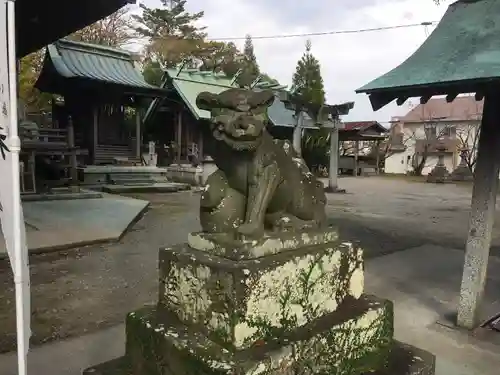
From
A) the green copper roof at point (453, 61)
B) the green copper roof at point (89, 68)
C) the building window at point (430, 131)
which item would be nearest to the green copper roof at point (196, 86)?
the green copper roof at point (89, 68)

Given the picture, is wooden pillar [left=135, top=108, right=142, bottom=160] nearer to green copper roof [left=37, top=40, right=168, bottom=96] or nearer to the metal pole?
green copper roof [left=37, top=40, right=168, bottom=96]

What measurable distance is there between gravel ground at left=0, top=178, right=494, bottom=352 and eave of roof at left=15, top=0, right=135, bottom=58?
3.71 m

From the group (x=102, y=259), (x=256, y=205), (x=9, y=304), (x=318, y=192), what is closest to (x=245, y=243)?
(x=256, y=205)

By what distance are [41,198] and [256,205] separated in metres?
9.85

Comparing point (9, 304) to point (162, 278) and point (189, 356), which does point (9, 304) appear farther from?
point (189, 356)

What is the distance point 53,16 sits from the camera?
7449 mm

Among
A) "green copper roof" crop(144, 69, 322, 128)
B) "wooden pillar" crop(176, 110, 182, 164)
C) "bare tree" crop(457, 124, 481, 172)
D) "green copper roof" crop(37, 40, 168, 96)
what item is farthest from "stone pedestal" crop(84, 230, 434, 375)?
"bare tree" crop(457, 124, 481, 172)

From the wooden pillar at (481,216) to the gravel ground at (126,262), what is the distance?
1.12m

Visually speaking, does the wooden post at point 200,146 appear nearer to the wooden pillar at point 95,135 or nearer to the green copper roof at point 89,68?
the green copper roof at point 89,68

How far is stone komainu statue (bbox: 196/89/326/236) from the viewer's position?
174 centimetres

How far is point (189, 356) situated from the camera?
159 centimetres

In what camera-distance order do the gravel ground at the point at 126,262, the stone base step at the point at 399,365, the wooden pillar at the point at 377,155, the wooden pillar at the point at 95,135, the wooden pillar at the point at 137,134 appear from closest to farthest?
the stone base step at the point at 399,365
the gravel ground at the point at 126,262
the wooden pillar at the point at 95,135
the wooden pillar at the point at 137,134
the wooden pillar at the point at 377,155

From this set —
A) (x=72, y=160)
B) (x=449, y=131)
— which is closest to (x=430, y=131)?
(x=449, y=131)

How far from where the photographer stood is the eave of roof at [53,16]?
6717 mm
